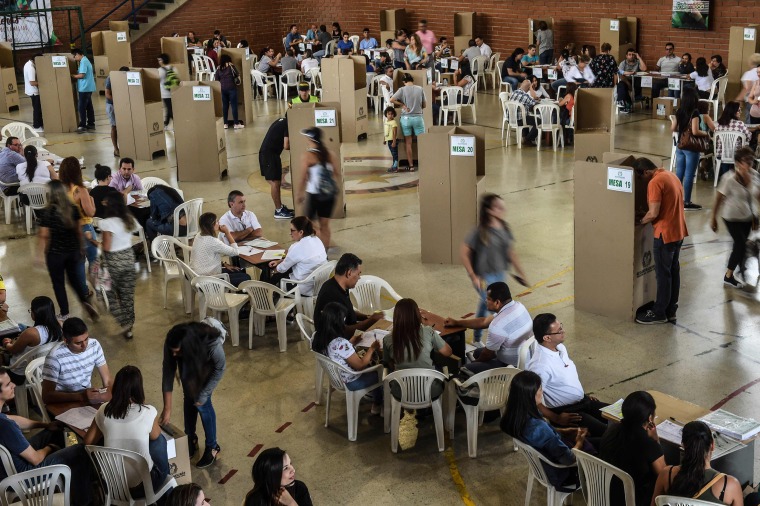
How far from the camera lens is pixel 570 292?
9.29 metres

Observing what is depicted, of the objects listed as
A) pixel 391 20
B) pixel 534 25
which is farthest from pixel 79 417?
pixel 391 20

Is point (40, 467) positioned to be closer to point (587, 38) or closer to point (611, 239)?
point (611, 239)

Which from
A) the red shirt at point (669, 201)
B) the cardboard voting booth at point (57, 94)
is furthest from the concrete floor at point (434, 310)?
the cardboard voting booth at point (57, 94)

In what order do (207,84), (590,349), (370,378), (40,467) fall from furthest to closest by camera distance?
(207,84) → (590,349) → (370,378) → (40,467)

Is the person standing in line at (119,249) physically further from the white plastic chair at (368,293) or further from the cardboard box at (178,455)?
the cardboard box at (178,455)

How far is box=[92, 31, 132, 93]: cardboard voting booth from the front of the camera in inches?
931

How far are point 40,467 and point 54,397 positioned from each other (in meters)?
1.01

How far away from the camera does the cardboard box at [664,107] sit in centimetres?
1731

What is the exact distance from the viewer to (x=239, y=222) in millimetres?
9398

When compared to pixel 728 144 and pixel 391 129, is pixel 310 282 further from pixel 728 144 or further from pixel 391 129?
pixel 728 144

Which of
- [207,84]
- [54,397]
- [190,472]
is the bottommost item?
[190,472]

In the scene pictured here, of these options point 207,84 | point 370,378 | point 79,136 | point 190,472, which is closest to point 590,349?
point 370,378

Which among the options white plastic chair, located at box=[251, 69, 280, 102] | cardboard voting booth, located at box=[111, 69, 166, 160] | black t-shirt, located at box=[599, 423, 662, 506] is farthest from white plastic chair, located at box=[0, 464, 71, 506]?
white plastic chair, located at box=[251, 69, 280, 102]

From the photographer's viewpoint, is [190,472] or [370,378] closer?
[190,472]
